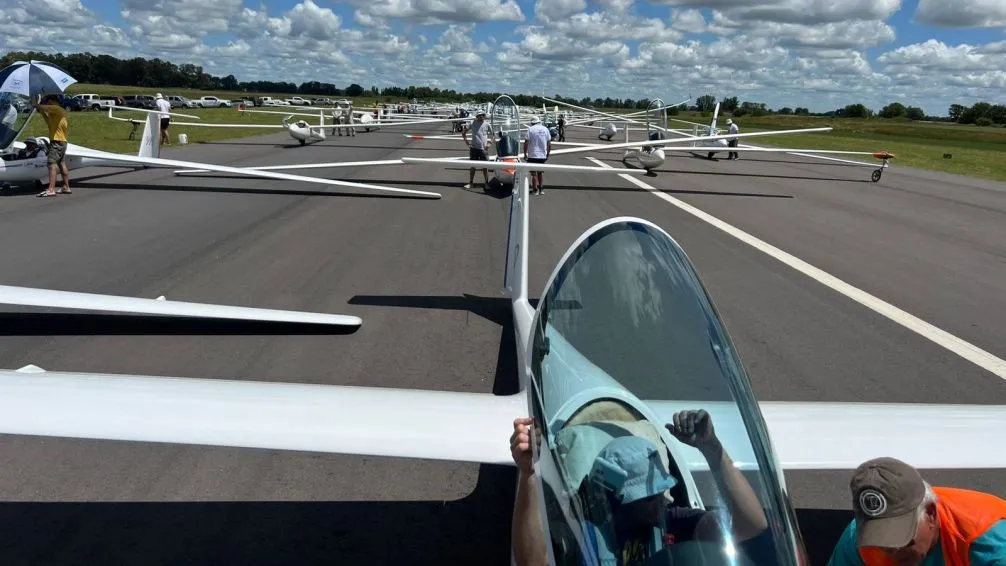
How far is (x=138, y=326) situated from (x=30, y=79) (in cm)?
852

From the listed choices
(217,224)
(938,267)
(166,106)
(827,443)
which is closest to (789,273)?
(938,267)

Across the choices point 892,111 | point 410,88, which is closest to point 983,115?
point 892,111

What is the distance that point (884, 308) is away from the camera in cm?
749

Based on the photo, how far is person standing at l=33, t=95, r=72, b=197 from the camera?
11.8m

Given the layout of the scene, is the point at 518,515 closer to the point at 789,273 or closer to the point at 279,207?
the point at 789,273

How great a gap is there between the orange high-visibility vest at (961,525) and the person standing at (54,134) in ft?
44.0

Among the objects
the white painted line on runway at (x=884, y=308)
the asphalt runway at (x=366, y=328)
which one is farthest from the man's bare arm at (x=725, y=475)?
the white painted line on runway at (x=884, y=308)

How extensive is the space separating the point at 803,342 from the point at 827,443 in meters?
3.52

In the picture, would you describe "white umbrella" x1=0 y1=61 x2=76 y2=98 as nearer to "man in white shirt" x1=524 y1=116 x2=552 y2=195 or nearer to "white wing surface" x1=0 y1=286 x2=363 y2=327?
"white wing surface" x1=0 y1=286 x2=363 y2=327

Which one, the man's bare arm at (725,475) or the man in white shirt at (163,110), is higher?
the man in white shirt at (163,110)

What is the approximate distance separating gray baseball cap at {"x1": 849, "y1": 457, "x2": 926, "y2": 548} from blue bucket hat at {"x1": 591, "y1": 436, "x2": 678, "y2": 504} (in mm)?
714

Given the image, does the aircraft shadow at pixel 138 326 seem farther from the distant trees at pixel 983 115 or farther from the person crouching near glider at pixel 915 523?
the distant trees at pixel 983 115

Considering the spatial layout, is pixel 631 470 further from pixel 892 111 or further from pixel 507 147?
pixel 892 111

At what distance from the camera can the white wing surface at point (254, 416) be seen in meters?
2.62
